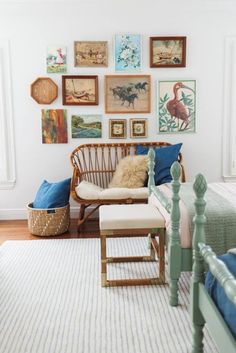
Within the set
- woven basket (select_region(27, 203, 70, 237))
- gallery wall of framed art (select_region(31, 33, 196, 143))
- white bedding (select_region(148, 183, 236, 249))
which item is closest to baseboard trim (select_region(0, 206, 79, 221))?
woven basket (select_region(27, 203, 70, 237))

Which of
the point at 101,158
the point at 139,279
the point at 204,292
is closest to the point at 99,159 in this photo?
the point at 101,158

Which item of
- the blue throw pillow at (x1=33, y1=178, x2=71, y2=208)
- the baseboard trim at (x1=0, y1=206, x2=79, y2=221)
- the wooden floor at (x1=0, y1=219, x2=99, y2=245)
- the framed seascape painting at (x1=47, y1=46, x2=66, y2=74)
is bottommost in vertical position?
the wooden floor at (x1=0, y1=219, x2=99, y2=245)

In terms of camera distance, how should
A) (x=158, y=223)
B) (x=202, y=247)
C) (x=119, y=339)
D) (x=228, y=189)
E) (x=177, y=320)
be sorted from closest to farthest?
(x=202, y=247) → (x=119, y=339) → (x=177, y=320) → (x=158, y=223) → (x=228, y=189)

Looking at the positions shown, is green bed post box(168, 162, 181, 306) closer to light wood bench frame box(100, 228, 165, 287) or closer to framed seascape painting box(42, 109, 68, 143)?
light wood bench frame box(100, 228, 165, 287)

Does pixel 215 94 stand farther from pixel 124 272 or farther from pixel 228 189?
pixel 124 272

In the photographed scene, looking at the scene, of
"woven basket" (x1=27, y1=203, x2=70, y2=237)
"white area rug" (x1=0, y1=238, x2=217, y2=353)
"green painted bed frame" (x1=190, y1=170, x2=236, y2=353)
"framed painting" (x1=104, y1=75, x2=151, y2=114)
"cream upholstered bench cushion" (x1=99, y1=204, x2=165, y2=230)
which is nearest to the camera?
"green painted bed frame" (x1=190, y1=170, x2=236, y2=353)

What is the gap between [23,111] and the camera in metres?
4.71

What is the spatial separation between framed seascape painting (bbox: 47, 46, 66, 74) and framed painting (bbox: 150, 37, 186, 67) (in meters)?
1.05

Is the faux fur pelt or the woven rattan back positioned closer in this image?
the faux fur pelt

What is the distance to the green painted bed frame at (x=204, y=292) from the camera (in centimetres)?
138

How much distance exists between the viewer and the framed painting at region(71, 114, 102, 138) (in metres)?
4.72

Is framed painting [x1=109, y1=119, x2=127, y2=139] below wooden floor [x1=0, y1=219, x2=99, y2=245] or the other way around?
the other way around

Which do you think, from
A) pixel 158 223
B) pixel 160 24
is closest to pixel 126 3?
pixel 160 24

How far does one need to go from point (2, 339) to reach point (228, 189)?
75.9 inches
